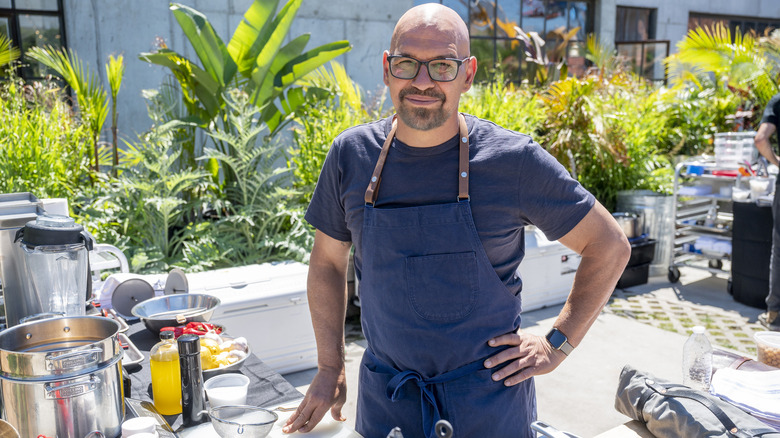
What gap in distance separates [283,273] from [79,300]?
1.99 meters

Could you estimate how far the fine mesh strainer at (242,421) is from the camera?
1483 mm

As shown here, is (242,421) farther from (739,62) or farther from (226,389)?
(739,62)

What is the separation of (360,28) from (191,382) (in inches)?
337

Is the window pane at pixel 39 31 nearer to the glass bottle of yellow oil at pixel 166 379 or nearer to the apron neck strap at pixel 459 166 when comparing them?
the glass bottle of yellow oil at pixel 166 379

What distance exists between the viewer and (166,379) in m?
1.88

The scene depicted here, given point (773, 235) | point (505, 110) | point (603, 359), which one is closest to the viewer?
point (603, 359)

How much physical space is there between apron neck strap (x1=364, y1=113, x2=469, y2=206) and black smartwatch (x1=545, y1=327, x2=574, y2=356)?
21.1 inches

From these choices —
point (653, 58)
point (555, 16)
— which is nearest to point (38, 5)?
point (555, 16)

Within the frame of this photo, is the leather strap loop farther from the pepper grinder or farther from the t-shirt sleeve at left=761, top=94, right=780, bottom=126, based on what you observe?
the t-shirt sleeve at left=761, top=94, right=780, bottom=126

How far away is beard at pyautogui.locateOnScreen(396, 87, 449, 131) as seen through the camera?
1.69m

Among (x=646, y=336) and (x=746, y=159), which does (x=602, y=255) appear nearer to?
(x=646, y=336)

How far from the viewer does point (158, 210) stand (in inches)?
195

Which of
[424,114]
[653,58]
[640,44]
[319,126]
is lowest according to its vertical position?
[319,126]

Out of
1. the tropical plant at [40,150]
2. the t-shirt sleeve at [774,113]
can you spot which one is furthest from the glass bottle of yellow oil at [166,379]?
the t-shirt sleeve at [774,113]
